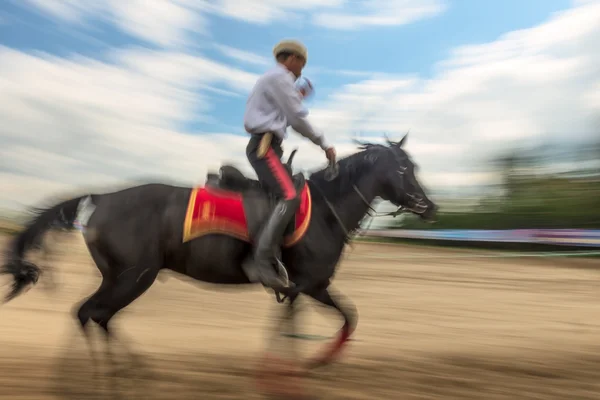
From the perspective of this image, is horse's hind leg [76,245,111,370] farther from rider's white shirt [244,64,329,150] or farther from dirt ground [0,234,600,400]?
rider's white shirt [244,64,329,150]

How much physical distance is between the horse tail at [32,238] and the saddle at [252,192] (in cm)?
116

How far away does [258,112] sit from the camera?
4.62 m

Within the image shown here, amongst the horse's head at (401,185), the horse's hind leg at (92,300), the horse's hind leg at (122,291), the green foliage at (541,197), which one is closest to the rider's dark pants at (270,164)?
the horse's head at (401,185)

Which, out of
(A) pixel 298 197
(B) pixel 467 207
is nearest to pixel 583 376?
(A) pixel 298 197

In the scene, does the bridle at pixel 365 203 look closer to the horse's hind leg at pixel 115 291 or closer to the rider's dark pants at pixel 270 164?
the rider's dark pants at pixel 270 164

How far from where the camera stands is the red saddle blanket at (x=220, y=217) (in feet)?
→ 14.8

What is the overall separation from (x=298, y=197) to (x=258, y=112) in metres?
0.76

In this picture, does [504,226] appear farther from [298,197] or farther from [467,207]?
[298,197]

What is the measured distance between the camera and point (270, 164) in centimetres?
459

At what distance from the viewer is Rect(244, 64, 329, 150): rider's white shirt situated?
4.50 m

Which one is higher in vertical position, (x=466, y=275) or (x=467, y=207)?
(x=467, y=207)

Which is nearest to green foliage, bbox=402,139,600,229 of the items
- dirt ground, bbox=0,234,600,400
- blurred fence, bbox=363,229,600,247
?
blurred fence, bbox=363,229,600,247

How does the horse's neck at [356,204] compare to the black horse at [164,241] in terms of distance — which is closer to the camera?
the black horse at [164,241]

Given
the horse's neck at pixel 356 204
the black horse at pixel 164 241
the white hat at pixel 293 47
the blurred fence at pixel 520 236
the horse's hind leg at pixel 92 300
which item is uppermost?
the blurred fence at pixel 520 236
